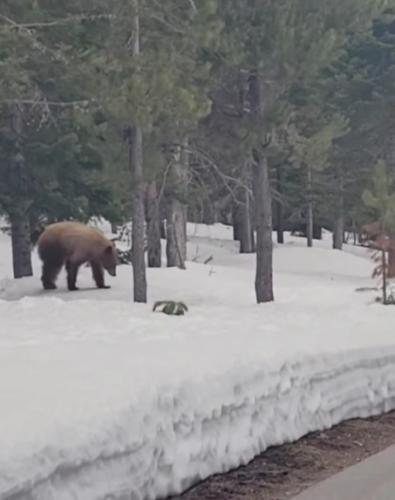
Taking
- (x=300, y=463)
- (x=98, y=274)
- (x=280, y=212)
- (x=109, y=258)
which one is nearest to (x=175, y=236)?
(x=109, y=258)

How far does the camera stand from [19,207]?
2103cm

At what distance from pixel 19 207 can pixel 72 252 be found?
286 cm

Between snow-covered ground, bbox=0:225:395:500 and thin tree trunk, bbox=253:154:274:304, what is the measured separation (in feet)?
12.4

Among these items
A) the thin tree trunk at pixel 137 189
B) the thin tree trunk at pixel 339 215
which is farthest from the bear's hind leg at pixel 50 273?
the thin tree trunk at pixel 339 215

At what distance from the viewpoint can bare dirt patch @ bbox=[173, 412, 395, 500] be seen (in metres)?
6.47

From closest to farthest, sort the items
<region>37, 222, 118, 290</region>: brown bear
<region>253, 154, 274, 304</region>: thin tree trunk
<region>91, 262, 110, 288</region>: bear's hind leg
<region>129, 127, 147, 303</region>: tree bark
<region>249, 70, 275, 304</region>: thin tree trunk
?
<region>129, 127, 147, 303</region>: tree bark
<region>249, 70, 275, 304</region>: thin tree trunk
<region>253, 154, 274, 304</region>: thin tree trunk
<region>37, 222, 118, 290</region>: brown bear
<region>91, 262, 110, 288</region>: bear's hind leg

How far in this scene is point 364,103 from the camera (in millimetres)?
33750

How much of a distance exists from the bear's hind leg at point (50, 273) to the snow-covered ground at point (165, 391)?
16.2 ft

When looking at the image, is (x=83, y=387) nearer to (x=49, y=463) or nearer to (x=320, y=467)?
(x=49, y=463)

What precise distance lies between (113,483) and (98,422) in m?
0.35

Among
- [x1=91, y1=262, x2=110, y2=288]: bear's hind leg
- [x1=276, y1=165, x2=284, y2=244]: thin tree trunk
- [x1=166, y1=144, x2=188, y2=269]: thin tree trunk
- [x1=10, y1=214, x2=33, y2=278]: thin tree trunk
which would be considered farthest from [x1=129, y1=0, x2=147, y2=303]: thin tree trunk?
[x1=276, y1=165, x2=284, y2=244]: thin tree trunk

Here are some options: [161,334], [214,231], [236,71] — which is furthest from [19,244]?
[214,231]

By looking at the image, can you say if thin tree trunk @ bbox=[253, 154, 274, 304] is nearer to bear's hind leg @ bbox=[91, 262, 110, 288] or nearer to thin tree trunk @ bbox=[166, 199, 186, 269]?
bear's hind leg @ bbox=[91, 262, 110, 288]

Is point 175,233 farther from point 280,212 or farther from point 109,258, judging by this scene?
point 280,212
